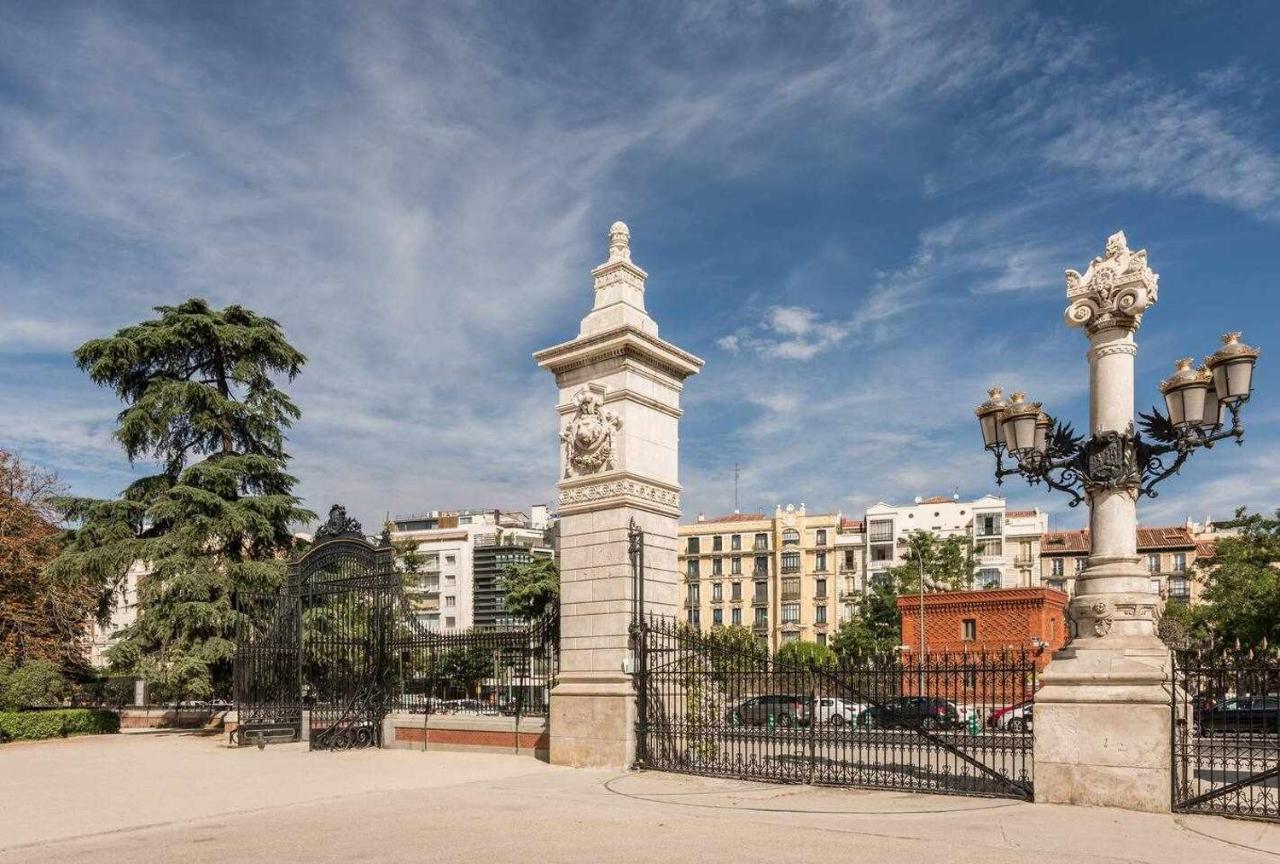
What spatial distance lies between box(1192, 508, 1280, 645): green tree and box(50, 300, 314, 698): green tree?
26.8 m

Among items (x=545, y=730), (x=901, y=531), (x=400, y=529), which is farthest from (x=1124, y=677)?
(x=400, y=529)

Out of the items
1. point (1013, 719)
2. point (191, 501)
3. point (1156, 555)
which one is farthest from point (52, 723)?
point (1156, 555)

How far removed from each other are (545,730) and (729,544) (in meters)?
69.9

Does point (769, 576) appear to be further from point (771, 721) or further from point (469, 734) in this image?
point (771, 721)

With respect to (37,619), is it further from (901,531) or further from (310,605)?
(901,531)

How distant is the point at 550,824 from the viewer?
9852 millimetres

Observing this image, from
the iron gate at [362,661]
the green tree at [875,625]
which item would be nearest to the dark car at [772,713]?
the iron gate at [362,661]

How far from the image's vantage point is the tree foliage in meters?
27.4

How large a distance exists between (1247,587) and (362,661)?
86.2 ft

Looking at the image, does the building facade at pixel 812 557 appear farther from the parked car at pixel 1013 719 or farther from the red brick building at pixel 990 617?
the parked car at pixel 1013 719

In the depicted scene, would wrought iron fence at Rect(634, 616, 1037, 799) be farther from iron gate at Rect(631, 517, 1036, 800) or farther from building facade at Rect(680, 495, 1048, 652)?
building facade at Rect(680, 495, 1048, 652)

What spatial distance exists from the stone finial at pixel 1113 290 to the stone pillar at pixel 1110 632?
0.04 ft

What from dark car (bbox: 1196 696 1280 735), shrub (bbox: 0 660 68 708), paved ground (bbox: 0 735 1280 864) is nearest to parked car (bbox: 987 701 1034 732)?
paved ground (bbox: 0 735 1280 864)

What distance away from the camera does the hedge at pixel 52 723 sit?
77.6 ft
